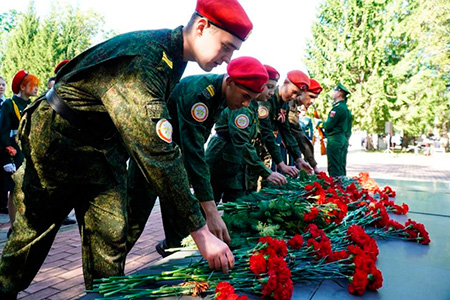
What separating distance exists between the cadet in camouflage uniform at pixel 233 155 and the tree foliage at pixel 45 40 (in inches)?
1115

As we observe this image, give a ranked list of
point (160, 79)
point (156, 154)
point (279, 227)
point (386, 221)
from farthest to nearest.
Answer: point (386, 221) < point (279, 227) < point (160, 79) < point (156, 154)

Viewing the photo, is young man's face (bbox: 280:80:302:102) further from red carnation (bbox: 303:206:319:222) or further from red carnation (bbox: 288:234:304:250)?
red carnation (bbox: 288:234:304:250)

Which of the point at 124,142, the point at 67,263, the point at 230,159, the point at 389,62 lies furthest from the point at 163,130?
the point at 389,62

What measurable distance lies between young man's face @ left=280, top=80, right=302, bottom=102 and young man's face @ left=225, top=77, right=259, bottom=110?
6.04 feet

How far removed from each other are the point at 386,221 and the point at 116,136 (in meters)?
1.62

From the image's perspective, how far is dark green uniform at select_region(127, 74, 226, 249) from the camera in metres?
1.96

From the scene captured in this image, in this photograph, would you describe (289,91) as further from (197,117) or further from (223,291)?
(223,291)

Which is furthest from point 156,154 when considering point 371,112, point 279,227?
point 371,112

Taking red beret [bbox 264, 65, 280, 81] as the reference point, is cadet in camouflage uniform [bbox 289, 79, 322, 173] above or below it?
below

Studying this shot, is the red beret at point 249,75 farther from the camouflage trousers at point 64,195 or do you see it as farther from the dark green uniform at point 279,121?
the dark green uniform at point 279,121

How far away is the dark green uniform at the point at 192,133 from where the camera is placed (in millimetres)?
1955

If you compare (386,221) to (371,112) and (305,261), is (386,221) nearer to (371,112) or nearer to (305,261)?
(305,261)

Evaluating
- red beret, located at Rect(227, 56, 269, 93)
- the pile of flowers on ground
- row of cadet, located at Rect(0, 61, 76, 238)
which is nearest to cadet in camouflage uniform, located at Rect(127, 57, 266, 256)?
red beret, located at Rect(227, 56, 269, 93)

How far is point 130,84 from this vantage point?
3.94ft
